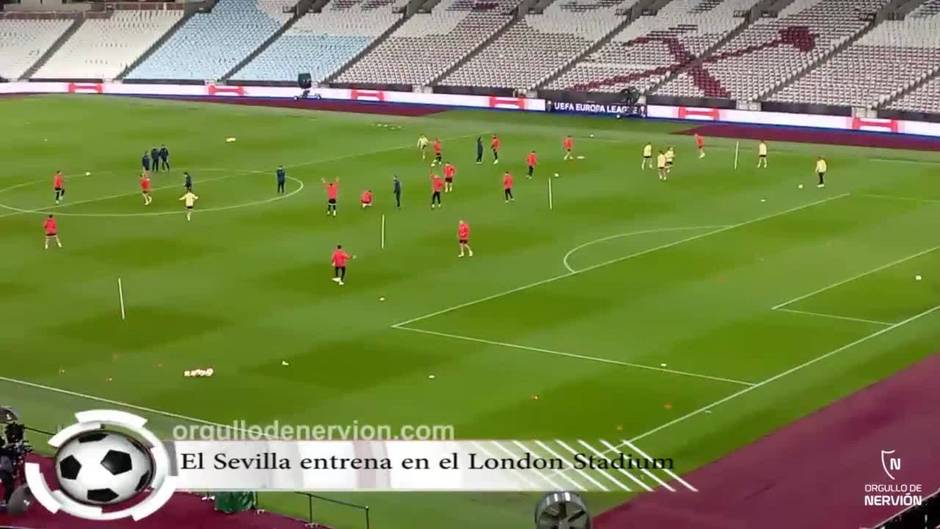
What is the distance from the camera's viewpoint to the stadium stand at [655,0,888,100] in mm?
84062

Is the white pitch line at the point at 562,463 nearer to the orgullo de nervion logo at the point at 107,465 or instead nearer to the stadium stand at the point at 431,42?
the orgullo de nervion logo at the point at 107,465

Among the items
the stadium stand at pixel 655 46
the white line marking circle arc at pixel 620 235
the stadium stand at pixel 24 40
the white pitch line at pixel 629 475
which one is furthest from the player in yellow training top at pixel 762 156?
the stadium stand at pixel 24 40

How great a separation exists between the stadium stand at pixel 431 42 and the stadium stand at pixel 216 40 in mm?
10686

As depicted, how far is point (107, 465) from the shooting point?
850 inches

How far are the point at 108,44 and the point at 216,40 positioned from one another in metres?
8.47

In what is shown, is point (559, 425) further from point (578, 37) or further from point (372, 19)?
point (372, 19)

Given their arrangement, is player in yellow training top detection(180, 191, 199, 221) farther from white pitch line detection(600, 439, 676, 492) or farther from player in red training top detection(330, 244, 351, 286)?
white pitch line detection(600, 439, 676, 492)

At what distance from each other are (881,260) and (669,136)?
30649mm

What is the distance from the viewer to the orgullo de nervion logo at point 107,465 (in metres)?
21.5

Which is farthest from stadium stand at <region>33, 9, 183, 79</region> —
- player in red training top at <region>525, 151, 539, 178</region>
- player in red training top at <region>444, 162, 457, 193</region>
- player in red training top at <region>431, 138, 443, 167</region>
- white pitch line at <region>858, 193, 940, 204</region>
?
white pitch line at <region>858, 193, 940, 204</region>

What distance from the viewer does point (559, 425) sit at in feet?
98.6

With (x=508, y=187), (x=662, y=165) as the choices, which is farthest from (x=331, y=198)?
(x=662, y=165)

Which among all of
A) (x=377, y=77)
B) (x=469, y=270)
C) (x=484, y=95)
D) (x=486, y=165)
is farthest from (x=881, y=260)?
(x=377, y=77)

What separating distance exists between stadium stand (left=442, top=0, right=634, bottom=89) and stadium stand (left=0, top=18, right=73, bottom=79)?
34.8 m
